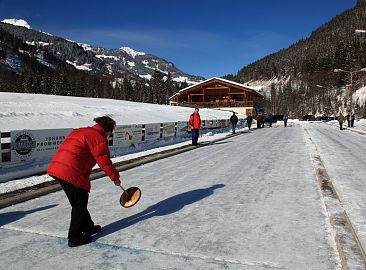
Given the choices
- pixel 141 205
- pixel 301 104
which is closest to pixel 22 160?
pixel 141 205

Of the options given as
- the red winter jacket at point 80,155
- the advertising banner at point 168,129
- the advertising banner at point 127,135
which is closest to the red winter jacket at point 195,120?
the advertising banner at point 127,135

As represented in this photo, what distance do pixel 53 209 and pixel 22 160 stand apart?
14.3ft

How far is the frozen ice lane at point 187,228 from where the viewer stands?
4.01m

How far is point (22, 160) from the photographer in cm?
1003

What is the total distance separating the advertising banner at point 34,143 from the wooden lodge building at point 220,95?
6041 centimetres

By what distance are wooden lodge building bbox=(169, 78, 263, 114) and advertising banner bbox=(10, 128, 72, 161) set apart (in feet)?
198

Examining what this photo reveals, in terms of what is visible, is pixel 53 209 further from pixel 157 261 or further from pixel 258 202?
pixel 258 202

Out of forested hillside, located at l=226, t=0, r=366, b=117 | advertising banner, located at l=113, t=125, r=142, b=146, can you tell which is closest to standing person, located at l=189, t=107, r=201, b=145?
advertising banner, located at l=113, t=125, r=142, b=146

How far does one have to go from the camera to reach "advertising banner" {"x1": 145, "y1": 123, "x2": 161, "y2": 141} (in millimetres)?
18422

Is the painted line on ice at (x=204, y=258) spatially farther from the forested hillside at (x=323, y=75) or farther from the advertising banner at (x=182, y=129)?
the forested hillside at (x=323, y=75)

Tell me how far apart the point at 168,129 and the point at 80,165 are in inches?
676

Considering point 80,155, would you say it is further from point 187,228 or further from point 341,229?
point 341,229

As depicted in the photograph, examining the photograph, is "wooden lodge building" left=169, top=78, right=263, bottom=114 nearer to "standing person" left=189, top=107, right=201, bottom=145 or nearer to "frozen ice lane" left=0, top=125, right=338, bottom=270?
"standing person" left=189, top=107, right=201, bottom=145

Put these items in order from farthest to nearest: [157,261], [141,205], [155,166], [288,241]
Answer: [155,166], [141,205], [288,241], [157,261]
